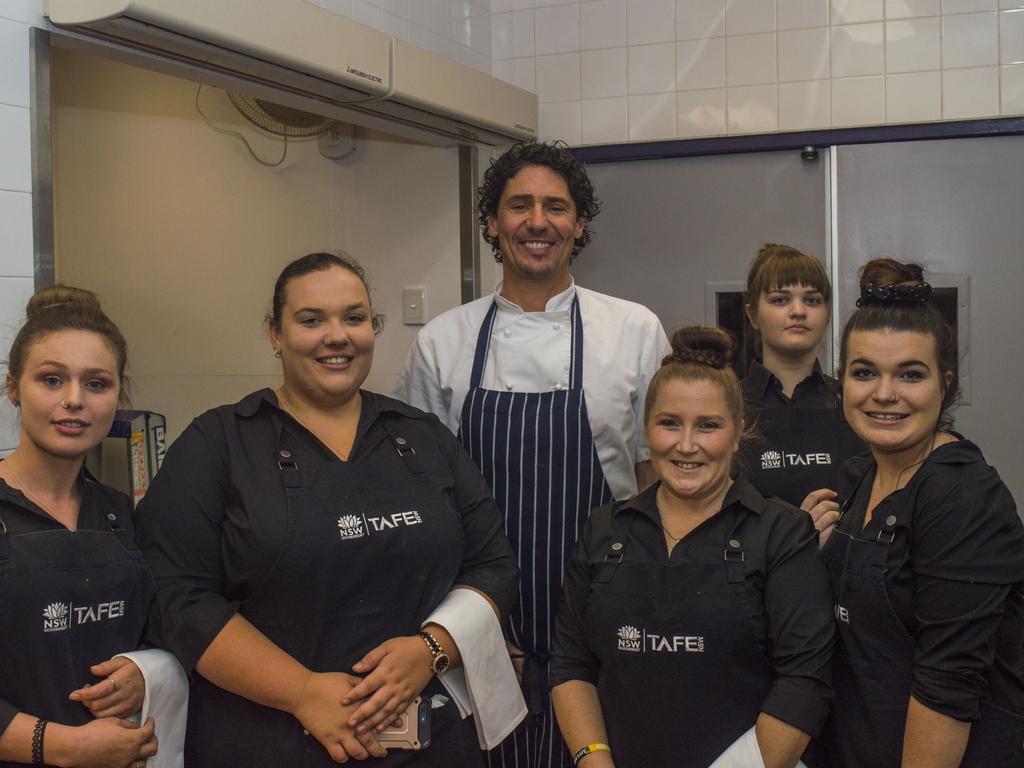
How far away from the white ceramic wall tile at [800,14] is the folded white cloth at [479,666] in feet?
7.11

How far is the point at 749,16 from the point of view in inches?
120

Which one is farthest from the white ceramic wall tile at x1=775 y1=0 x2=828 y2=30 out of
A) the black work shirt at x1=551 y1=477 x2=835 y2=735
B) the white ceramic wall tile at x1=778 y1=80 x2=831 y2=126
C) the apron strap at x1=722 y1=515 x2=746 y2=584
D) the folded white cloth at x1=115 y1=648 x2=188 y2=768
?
the folded white cloth at x1=115 y1=648 x2=188 y2=768

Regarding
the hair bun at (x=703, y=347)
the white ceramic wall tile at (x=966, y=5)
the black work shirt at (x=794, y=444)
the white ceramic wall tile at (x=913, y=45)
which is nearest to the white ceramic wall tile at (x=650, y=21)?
the white ceramic wall tile at (x=913, y=45)

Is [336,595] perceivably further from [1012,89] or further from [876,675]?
[1012,89]

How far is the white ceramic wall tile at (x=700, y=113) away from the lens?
309 cm

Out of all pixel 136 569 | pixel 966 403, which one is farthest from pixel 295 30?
pixel 966 403

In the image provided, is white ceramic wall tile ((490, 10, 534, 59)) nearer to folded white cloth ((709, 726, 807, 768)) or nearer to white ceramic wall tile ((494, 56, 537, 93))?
white ceramic wall tile ((494, 56, 537, 93))

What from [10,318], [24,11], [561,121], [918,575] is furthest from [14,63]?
[561,121]

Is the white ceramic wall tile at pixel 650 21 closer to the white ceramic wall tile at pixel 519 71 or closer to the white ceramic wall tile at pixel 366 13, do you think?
the white ceramic wall tile at pixel 519 71

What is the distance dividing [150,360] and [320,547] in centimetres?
146

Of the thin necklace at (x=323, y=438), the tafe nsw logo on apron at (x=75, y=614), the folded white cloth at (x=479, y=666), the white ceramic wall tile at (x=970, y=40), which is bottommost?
the folded white cloth at (x=479, y=666)

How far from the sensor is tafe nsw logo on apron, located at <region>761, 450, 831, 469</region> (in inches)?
73.6

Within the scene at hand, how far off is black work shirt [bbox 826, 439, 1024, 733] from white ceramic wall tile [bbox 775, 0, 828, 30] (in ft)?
6.43

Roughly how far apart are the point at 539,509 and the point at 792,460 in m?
0.48
